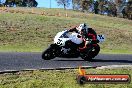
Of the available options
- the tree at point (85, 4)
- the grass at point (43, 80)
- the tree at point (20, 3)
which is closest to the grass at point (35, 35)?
→ the grass at point (43, 80)

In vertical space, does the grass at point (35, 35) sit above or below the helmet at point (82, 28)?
below

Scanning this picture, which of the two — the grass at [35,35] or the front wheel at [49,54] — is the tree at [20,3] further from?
the front wheel at [49,54]

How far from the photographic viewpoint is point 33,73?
38.4ft

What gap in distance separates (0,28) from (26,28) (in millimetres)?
3484

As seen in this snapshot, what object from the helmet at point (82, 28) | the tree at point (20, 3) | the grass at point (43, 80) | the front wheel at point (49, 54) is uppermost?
the helmet at point (82, 28)

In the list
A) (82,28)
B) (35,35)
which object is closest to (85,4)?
(35,35)

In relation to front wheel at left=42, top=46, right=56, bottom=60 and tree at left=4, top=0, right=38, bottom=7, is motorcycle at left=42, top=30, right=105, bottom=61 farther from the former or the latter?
tree at left=4, top=0, right=38, bottom=7

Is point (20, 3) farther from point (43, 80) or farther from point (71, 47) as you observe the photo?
point (43, 80)

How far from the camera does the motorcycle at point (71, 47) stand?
16.8 metres

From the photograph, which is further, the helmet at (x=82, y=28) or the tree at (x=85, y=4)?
the tree at (x=85, y=4)

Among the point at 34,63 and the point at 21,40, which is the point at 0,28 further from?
the point at 34,63

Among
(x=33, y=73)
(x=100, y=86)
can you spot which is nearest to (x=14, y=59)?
(x=33, y=73)

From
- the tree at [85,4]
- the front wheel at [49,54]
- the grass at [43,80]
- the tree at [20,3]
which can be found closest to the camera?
the grass at [43,80]

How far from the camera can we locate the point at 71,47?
17.2 m
